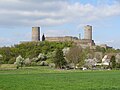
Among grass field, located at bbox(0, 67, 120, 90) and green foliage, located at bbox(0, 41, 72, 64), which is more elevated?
green foliage, located at bbox(0, 41, 72, 64)

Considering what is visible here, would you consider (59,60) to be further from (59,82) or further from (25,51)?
(59,82)

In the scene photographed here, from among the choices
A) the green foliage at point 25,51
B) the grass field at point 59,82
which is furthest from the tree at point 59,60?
the grass field at point 59,82

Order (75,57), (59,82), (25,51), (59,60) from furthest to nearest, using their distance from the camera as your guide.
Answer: (25,51), (75,57), (59,60), (59,82)

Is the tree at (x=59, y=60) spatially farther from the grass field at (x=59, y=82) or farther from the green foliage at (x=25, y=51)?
the grass field at (x=59, y=82)

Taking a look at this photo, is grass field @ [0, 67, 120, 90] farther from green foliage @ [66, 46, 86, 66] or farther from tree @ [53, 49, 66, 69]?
green foliage @ [66, 46, 86, 66]

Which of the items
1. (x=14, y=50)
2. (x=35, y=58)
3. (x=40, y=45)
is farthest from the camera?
(x=40, y=45)

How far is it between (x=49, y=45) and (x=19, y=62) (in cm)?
5646

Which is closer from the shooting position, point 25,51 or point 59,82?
point 59,82

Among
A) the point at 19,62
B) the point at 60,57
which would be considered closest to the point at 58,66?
the point at 60,57

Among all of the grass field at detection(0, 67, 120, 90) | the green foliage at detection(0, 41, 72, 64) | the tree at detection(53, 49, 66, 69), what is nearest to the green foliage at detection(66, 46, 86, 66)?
the tree at detection(53, 49, 66, 69)

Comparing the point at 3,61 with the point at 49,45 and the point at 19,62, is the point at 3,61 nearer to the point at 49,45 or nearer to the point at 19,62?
the point at 19,62

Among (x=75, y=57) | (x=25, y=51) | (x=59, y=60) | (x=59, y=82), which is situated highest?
(x=25, y=51)

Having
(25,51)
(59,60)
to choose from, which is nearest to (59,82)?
(59,60)

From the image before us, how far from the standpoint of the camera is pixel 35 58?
154500mm
